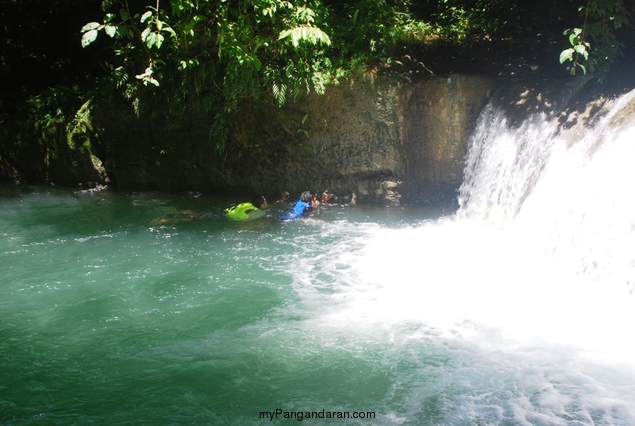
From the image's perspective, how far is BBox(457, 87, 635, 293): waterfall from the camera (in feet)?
19.1

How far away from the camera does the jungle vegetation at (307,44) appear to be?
320 inches

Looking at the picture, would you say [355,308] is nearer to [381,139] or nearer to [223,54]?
[381,139]

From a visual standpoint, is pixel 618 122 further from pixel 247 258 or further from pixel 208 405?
pixel 208 405

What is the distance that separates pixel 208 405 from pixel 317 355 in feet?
3.41

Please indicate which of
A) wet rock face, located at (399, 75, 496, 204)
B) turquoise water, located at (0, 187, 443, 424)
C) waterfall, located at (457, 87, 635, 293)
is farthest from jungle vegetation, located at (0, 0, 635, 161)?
turquoise water, located at (0, 187, 443, 424)

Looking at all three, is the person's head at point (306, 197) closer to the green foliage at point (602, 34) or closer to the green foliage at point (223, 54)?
the green foliage at point (223, 54)

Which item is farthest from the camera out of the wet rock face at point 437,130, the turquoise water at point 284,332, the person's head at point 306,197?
the person's head at point 306,197

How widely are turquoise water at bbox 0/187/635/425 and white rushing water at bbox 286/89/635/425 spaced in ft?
0.08

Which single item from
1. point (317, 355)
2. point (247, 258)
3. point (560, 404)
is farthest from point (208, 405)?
point (247, 258)

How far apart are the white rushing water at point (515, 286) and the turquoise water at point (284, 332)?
0.02m

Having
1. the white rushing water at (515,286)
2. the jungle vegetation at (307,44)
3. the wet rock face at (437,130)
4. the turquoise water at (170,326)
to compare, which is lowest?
the turquoise water at (170,326)

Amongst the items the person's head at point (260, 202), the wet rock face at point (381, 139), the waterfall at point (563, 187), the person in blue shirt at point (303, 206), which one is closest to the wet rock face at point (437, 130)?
the wet rock face at point (381, 139)

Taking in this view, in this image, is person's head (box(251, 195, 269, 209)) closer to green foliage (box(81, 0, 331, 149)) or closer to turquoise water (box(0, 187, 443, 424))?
turquoise water (box(0, 187, 443, 424))

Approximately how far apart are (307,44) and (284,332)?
17.7ft
